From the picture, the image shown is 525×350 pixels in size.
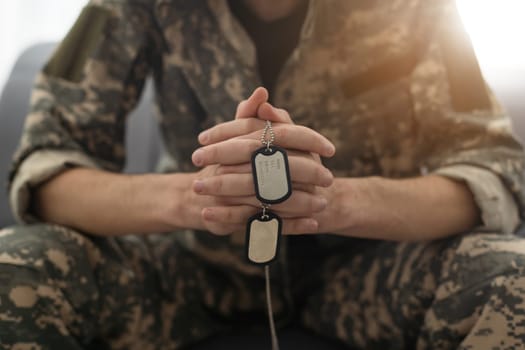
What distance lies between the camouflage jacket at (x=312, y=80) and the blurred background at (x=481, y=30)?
8cm

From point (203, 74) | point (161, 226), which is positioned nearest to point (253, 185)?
point (161, 226)

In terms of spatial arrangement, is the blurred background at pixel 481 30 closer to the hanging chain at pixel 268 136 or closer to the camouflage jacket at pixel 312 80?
the camouflage jacket at pixel 312 80

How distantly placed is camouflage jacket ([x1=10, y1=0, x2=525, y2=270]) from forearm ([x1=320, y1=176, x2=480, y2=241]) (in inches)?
2.8

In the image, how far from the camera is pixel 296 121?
0.74 m

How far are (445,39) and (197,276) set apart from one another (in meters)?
0.48

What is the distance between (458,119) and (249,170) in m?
0.33

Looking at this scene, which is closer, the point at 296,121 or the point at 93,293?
the point at 93,293

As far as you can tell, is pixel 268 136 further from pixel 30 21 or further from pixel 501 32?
pixel 30 21

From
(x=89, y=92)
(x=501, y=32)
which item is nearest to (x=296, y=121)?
(x=89, y=92)

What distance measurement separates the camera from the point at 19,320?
521mm

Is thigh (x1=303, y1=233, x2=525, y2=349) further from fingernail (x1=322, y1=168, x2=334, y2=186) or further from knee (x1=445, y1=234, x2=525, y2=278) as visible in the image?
fingernail (x1=322, y1=168, x2=334, y2=186)

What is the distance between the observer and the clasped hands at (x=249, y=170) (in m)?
0.52

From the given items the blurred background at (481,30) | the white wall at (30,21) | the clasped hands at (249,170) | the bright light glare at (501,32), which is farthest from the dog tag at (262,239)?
the white wall at (30,21)

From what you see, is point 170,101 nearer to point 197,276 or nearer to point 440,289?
point 197,276
